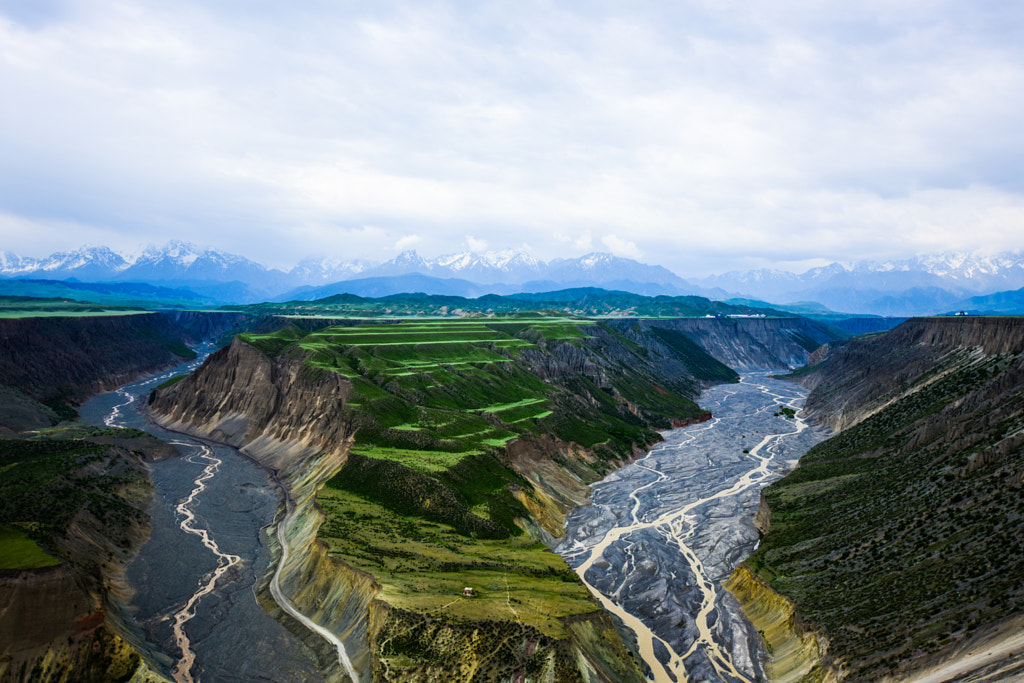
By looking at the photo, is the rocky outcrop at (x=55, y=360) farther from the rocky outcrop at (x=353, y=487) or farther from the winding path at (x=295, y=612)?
the winding path at (x=295, y=612)

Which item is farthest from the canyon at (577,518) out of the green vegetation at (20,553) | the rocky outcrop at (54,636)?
the green vegetation at (20,553)

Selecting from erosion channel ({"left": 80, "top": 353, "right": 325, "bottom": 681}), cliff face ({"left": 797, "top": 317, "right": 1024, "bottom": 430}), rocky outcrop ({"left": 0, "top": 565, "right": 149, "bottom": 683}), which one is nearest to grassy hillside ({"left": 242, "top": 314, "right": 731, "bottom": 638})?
erosion channel ({"left": 80, "top": 353, "right": 325, "bottom": 681})

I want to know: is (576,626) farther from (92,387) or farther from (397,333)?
(92,387)

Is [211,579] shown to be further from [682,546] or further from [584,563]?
[682,546]

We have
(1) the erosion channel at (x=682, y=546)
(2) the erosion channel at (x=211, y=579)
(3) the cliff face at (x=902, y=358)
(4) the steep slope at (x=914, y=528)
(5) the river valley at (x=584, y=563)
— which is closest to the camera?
(4) the steep slope at (x=914, y=528)

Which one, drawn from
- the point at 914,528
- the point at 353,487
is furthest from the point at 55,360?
the point at 914,528

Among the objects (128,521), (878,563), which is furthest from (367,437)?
(878,563)
